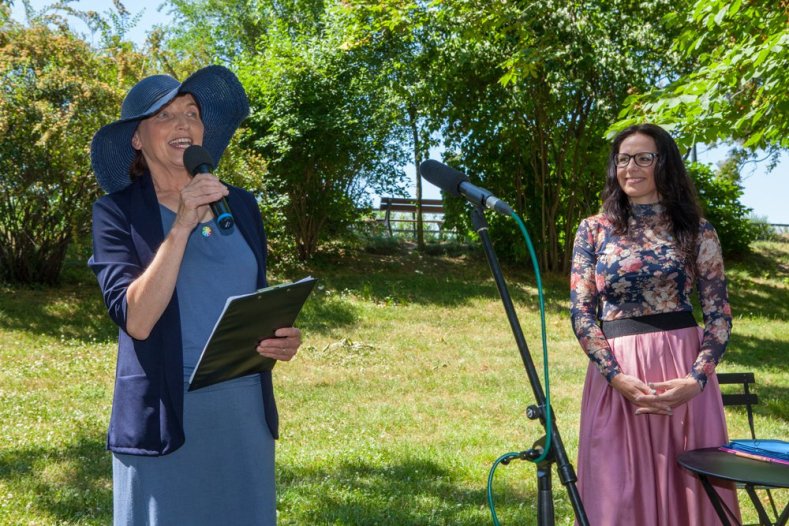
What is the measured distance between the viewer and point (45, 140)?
11.9 meters

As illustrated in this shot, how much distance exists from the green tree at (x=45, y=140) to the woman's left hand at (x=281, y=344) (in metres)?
10.3

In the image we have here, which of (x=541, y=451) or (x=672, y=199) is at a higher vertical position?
(x=672, y=199)

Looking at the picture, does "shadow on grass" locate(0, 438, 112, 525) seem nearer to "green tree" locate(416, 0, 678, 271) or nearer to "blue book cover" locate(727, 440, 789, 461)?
"blue book cover" locate(727, 440, 789, 461)

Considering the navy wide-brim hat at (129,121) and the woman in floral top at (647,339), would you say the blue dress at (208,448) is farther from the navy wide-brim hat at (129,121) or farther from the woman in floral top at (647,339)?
the woman in floral top at (647,339)

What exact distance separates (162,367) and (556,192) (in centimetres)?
1542

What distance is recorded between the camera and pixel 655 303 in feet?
12.7

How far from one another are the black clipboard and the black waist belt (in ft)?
5.98

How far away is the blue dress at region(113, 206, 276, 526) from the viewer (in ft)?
8.49

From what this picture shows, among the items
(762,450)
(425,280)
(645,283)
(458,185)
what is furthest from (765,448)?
(425,280)

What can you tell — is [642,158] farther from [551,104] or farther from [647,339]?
[551,104]

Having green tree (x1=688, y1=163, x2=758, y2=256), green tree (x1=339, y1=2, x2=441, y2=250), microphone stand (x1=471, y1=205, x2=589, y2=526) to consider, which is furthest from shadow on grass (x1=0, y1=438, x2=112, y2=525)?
green tree (x1=688, y1=163, x2=758, y2=256)

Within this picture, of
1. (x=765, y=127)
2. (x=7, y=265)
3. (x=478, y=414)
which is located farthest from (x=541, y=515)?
(x=7, y=265)

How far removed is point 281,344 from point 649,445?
1.94 m

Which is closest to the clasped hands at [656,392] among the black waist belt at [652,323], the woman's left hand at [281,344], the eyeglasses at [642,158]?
the black waist belt at [652,323]
